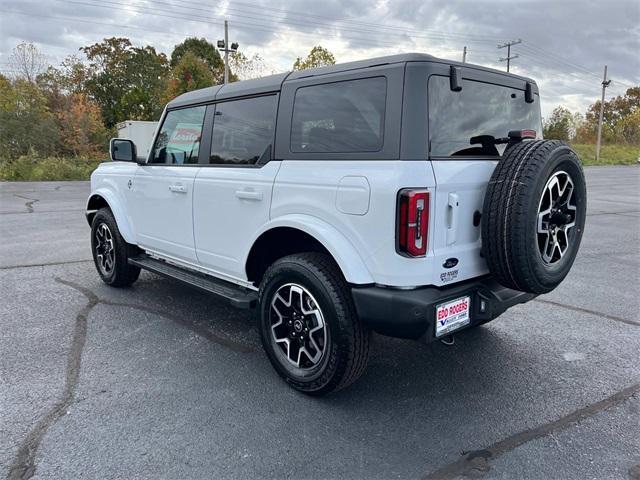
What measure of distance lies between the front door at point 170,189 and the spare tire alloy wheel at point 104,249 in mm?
623

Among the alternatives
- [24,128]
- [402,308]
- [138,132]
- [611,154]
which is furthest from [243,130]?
[611,154]

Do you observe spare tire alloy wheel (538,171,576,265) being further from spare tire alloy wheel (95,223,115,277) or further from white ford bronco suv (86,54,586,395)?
spare tire alloy wheel (95,223,115,277)

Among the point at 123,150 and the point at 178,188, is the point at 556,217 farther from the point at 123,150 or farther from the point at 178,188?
the point at 123,150

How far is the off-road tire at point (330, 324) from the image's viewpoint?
9.11 ft

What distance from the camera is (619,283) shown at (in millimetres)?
5660

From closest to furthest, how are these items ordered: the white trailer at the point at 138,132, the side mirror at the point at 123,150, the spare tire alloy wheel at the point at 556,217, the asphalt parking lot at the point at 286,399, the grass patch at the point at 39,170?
the asphalt parking lot at the point at 286,399
the spare tire alloy wheel at the point at 556,217
the side mirror at the point at 123,150
the grass patch at the point at 39,170
the white trailer at the point at 138,132

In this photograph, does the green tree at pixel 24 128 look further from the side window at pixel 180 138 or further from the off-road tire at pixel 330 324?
the off-road tire at pixel 330 324

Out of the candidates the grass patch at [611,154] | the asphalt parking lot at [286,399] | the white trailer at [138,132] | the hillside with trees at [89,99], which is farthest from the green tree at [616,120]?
the asphalt parking lot at [286,399]

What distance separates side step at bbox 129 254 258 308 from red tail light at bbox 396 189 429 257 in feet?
4.37

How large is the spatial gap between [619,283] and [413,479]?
4603 mm

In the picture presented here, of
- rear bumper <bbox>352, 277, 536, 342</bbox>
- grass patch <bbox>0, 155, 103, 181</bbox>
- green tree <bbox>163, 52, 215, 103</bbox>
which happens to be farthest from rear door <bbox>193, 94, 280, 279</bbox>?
green tree <bbox>163, 52, 215, 103</bbox>

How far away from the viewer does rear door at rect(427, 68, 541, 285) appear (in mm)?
2676

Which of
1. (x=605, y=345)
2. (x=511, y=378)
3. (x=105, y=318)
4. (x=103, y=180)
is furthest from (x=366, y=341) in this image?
(x=103, y=180)

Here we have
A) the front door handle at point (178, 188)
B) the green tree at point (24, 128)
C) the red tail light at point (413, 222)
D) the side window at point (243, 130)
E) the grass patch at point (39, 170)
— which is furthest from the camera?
the green tree at point (24, 128)
